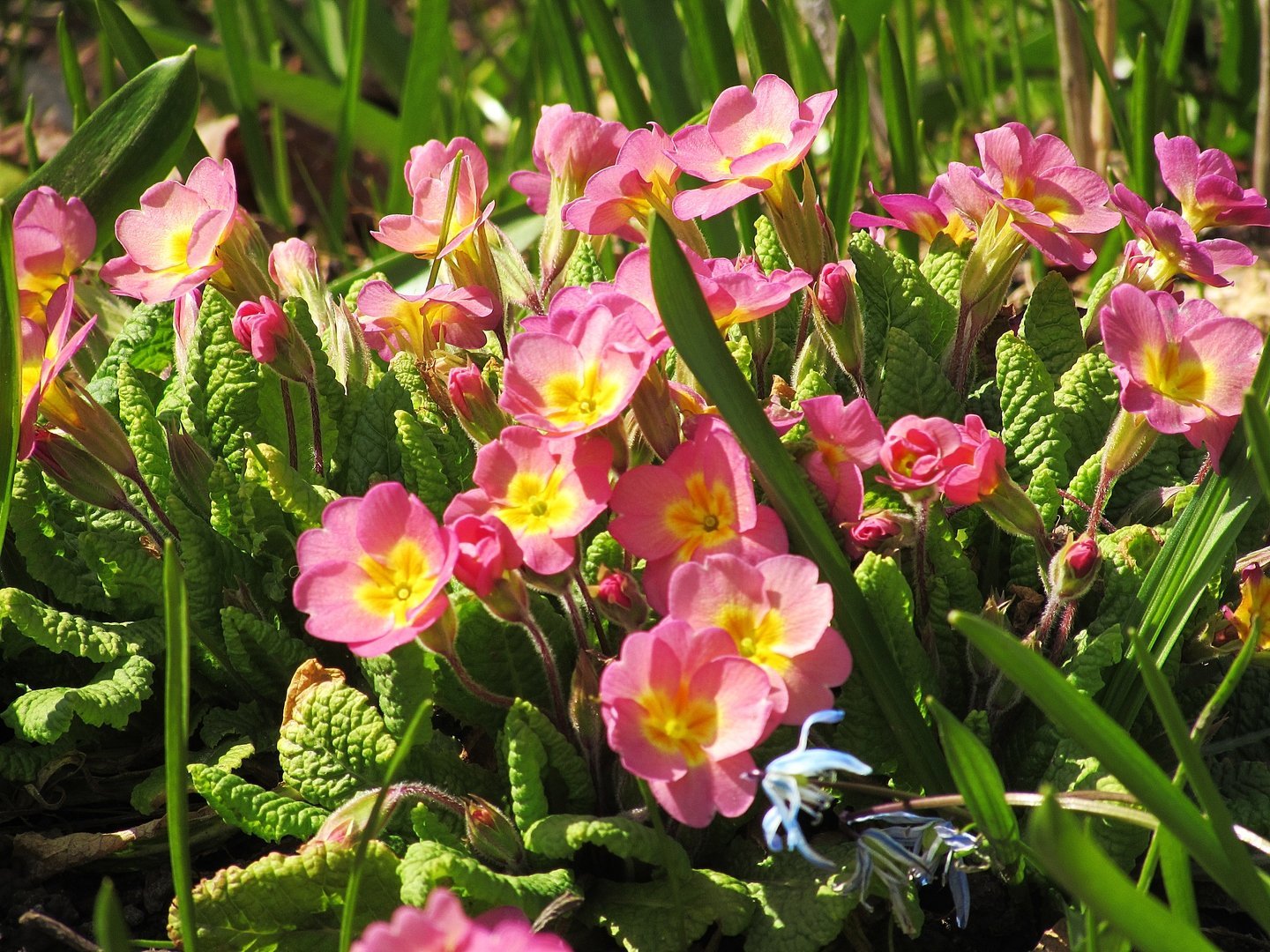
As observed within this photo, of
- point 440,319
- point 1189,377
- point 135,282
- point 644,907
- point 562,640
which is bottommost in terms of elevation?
point 644,907

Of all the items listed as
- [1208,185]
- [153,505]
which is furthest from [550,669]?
[1208,185]

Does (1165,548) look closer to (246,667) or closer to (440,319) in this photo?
→ (440,319)

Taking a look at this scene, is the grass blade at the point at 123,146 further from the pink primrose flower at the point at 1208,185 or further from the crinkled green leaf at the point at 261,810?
the pink primrose flower at the point at 1208,185

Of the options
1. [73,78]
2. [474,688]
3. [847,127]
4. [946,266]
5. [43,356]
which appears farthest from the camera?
[73,78]

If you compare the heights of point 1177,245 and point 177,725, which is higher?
point 177,725

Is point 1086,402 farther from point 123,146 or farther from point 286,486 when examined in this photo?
point 123,146

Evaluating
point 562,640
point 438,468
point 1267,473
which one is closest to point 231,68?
point 438,468

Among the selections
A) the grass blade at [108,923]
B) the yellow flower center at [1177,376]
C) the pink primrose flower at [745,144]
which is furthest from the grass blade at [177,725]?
the yellow flower center at [1177,376]

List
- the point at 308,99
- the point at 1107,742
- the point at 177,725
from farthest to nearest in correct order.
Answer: the point at 308,99
the point at 177,725
the point at 1107,742
